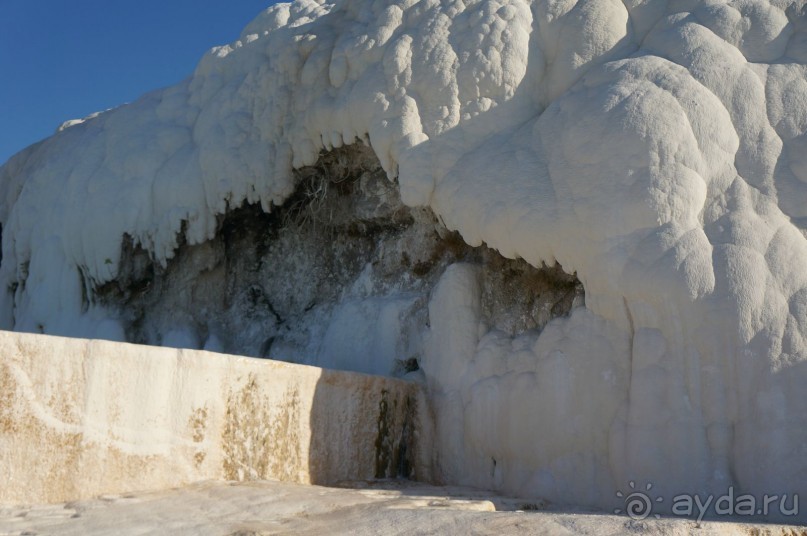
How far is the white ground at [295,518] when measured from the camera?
3729 mm

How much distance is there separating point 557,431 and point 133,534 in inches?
124

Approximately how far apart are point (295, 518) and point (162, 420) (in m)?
→ 1.16

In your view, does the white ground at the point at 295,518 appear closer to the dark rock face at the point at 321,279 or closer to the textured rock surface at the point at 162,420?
the textured rock surface at the point at 162,420

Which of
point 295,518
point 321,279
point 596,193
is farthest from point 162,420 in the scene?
point 321,279

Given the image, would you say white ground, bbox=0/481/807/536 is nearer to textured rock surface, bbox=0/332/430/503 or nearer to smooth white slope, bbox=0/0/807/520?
textured rock surface, bbox=0/332/430/503

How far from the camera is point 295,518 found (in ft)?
13.5

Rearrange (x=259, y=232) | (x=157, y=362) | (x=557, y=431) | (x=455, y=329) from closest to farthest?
(x=157, y=362)
(x=557, y=431)
(x=455, y=329)
(x=259, y=232)

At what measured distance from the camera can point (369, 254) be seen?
27.9ft

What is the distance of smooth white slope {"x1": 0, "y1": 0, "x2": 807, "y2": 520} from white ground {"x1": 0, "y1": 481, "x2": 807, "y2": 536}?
1308 millimetres

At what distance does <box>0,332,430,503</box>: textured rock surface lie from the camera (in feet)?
14.2

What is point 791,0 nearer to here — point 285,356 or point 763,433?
point 763,433

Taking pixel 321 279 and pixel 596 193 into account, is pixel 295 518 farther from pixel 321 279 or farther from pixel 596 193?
pixel 321 279

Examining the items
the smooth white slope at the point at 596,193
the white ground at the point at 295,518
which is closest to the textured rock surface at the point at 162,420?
the white ground at the point at 295,518

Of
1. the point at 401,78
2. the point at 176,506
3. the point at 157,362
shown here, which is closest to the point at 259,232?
the point at 401,78
